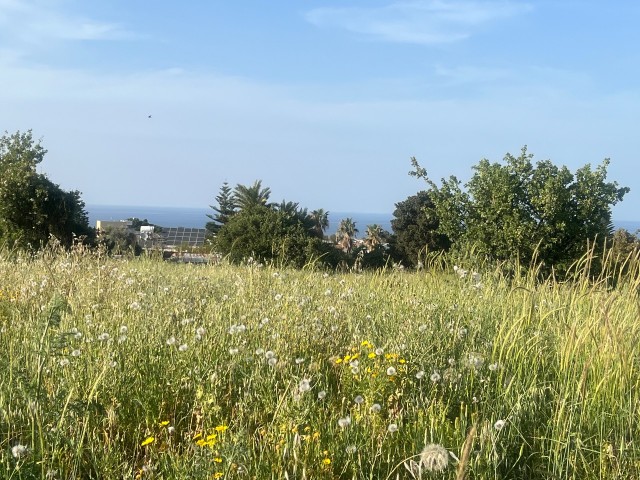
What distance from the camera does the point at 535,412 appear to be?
3.30 meters

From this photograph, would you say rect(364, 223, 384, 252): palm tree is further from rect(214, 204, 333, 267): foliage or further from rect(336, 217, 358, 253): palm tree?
rect(214, 204, 333, 267): foliage

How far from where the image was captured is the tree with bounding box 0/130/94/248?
78.9 feet

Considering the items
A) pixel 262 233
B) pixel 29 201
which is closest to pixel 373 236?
pixel 262 233

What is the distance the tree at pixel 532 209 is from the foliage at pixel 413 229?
1697 cm

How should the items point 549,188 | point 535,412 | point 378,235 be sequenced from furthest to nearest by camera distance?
point 378,235
point 549,188
point 535,412

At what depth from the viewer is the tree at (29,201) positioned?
2406 centimetres

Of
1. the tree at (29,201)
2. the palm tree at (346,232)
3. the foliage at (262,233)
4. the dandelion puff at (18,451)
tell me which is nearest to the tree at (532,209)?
the foliage at (262,233)

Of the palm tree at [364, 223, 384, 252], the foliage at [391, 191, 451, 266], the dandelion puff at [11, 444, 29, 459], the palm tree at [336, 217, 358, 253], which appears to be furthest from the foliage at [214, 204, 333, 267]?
the palm tree at [336, 217, 358, 253]

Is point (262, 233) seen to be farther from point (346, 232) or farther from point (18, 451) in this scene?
point (346, 232)

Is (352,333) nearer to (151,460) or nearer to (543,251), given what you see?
(151,460)

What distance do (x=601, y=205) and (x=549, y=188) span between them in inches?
68.0

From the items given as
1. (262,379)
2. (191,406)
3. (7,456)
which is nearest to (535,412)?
(262,379)

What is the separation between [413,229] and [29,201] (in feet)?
69.3

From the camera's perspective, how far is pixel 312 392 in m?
3.44
